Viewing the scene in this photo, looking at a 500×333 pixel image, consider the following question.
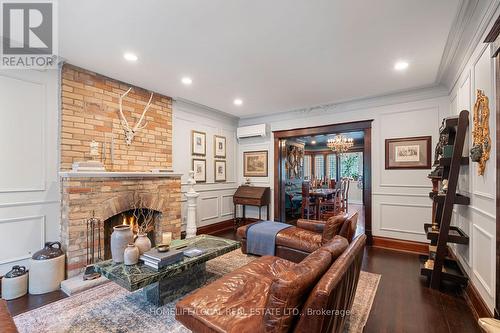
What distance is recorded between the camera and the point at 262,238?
346 centimetres

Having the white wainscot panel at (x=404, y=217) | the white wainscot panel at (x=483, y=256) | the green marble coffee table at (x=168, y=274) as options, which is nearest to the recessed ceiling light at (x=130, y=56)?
the green marble coffee table at (x=168, y=274)

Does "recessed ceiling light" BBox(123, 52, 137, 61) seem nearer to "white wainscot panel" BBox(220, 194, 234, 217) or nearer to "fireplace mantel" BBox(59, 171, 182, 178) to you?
"fireplace mantel" BBox(59, 171, 182, 178)

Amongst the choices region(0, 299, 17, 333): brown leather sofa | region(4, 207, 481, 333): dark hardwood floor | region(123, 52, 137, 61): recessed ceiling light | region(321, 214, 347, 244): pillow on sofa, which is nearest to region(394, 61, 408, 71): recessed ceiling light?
region(321, 214, 347, 244): pillow on sofa

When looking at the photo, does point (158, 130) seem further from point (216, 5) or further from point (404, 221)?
point (404, 221)

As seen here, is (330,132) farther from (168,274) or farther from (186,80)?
(168,274)

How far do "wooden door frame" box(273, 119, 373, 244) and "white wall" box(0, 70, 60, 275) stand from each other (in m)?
3.96

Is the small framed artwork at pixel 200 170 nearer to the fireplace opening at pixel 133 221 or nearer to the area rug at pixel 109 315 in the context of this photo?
the fireplace opening at pixel 133 221

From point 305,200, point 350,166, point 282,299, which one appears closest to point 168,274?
point 282,299

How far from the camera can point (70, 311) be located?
7.01ft

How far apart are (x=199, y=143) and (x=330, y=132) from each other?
9.02ft

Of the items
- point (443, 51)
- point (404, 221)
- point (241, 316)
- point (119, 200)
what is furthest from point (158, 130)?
point (404, 221)

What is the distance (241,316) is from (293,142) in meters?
5.63

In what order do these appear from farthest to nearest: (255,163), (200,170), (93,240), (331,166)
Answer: (331,166), (255,163), (200,170), (93,240)

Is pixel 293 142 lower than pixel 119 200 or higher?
higher
